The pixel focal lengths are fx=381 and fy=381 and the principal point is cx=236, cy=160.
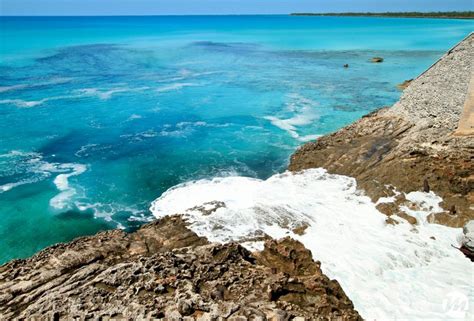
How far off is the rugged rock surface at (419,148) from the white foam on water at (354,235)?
0.81m

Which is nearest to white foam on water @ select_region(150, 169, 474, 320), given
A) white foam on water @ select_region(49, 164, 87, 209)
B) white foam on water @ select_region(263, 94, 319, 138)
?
white foam on water @ select_region(49, 164, 87, 209)

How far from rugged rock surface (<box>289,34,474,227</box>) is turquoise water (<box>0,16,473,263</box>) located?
4.24 m

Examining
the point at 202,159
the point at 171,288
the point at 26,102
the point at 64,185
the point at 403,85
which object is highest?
the point at 171,288

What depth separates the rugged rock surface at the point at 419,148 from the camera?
18498 millimetres

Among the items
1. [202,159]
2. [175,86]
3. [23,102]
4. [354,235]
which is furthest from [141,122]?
[354,235]

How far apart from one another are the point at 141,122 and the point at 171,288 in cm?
2775

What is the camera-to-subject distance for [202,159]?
2708cm

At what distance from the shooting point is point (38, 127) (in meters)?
33.4

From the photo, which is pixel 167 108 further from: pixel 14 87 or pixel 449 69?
pixel 449 69

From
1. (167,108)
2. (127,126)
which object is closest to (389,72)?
(167,108)

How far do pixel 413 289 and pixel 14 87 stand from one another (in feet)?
162

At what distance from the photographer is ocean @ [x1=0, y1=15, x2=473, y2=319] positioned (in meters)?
16.0

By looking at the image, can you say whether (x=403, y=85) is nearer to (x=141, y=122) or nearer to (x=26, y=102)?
(x=141, y=122)

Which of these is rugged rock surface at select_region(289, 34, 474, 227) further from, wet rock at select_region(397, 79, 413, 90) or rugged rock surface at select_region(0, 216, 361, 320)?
wet rock at select_region(397, 79, 413, 90)
